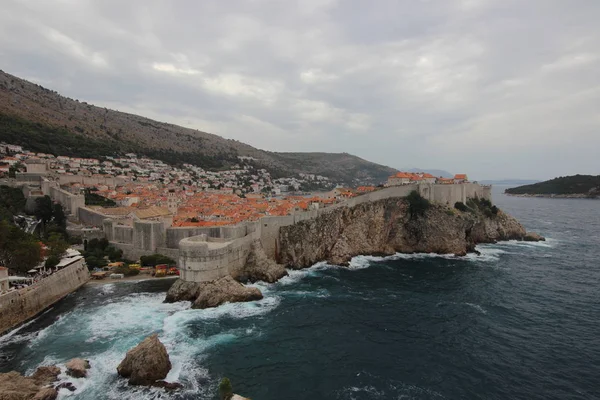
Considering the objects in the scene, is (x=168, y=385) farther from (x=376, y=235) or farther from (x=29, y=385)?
(x=376, y=235)

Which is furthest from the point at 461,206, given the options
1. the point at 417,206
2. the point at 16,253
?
the point at 16,253

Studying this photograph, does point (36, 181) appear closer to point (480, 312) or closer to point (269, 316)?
point (269, 316)

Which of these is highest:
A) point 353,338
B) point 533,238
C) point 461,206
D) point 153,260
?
point 461,206

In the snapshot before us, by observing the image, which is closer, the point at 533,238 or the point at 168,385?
the point at 168,385

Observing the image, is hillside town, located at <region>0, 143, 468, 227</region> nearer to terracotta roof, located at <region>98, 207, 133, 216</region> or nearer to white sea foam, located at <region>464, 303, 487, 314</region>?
terracotta roof, located at <region>98, 207, 133, 216</region>

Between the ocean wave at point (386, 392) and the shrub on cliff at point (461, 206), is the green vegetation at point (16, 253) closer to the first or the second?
the ocean wave at point (386, 392)

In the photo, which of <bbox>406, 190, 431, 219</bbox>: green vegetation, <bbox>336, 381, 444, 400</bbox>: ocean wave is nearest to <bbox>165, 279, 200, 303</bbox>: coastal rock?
<bbox>336, 381, 444, 400</bbox>: ocean wave

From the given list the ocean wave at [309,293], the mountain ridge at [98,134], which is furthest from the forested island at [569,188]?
the ocean wave at [309,293]
